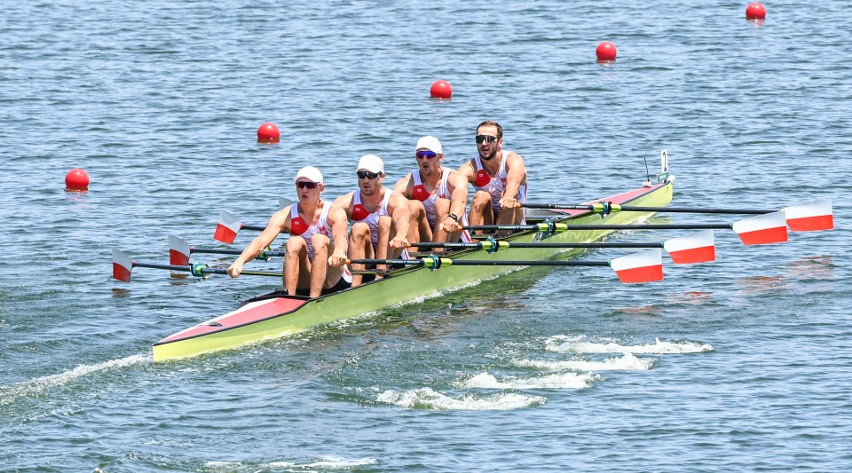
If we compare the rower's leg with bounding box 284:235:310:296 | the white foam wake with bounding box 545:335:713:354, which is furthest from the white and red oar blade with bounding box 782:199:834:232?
the rower's leg with bounding box 284:235:310:296

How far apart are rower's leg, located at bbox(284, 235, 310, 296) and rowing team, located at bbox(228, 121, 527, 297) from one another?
11mm

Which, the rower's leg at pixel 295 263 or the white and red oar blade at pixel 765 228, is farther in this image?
the white and red oar blade at pixel 765 228

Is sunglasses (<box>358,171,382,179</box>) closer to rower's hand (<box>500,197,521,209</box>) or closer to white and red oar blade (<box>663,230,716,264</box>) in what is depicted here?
rower's hand (<box>500,197,521,209</box>)

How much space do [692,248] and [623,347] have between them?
262 centimetres

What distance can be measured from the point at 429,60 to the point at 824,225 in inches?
687

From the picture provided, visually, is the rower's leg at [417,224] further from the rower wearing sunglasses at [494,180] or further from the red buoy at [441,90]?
the red buoy at [441,90]

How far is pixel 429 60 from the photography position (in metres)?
35.2

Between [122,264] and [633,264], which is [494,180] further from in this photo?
[122,264]

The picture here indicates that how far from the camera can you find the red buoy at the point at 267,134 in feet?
90.3

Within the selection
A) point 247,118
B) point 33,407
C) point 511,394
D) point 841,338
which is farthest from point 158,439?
point 247,118

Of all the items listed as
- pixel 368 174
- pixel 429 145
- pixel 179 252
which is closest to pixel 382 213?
pixel 368 174

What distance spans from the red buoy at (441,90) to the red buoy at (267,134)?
194 inches

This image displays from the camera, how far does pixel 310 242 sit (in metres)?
16.1

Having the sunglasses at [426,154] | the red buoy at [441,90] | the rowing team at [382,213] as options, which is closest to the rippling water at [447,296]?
the red buoy at [441,90]
